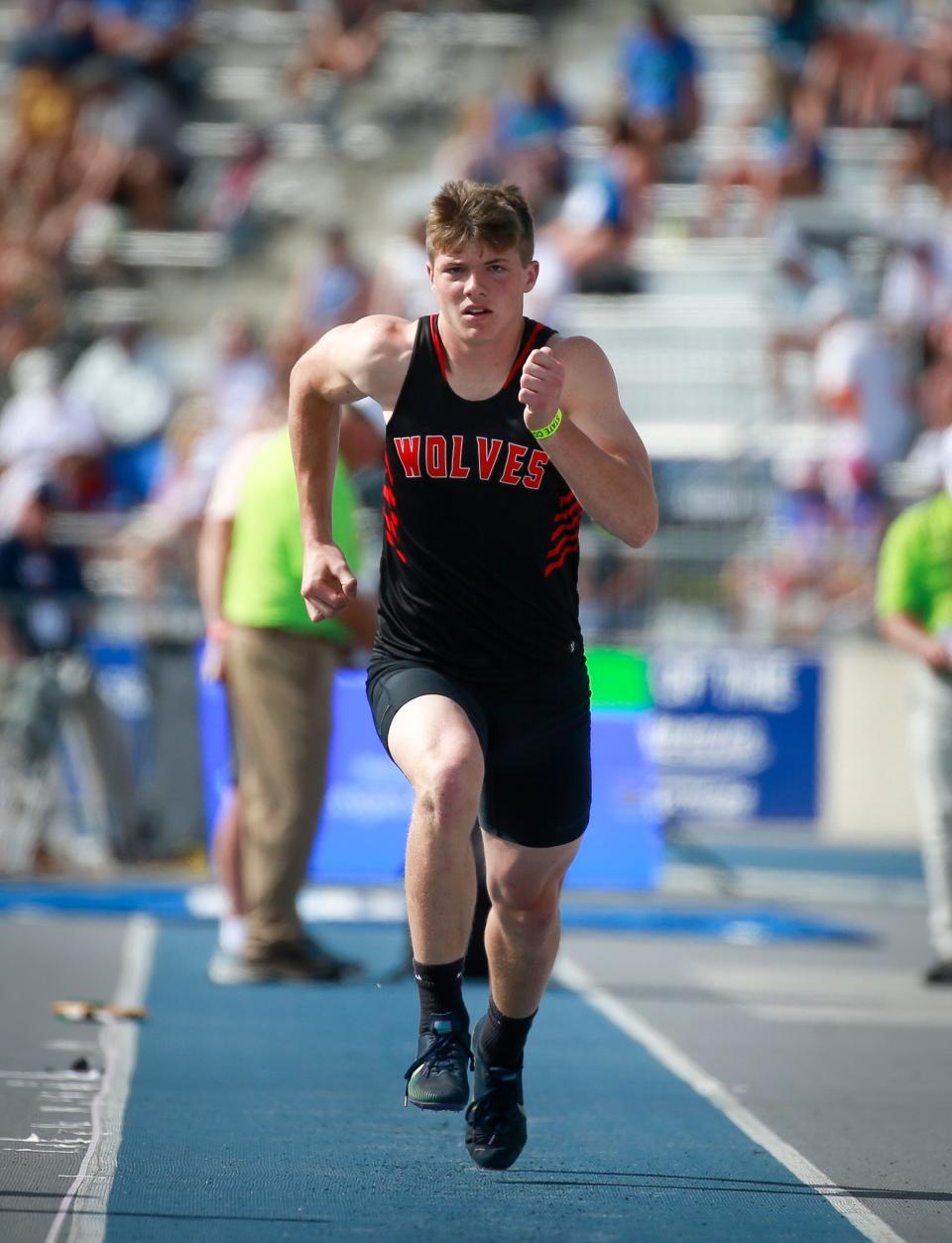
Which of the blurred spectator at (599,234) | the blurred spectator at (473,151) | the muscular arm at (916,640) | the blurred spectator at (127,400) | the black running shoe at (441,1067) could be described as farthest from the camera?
the blurred spectator at (473,151)

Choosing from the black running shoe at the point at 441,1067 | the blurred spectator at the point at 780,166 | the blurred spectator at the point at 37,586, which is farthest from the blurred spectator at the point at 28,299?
the black running shoe at the point at 441,1067

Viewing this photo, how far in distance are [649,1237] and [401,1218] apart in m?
0.50

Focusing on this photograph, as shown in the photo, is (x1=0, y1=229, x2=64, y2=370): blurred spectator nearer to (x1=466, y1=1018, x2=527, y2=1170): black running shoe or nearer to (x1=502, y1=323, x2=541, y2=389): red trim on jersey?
(x1=502, y1=323, x2=541, y2=389): red trim on jersey

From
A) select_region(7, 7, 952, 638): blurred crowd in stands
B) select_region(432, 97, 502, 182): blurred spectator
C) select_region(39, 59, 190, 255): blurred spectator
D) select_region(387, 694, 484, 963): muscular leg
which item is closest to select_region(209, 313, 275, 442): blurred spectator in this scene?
select_region(7, 7, 952, 638): blurred crowd in stands

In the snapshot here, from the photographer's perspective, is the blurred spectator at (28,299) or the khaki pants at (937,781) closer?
the khaki pants at (937,781)

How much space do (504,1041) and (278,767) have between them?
3763 mm

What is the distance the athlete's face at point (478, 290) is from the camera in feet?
15.3

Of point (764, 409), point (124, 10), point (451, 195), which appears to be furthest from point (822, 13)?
point (451, 195)

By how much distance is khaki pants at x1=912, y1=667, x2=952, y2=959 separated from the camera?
9250mm

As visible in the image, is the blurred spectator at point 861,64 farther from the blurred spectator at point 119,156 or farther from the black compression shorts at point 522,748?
the black compression shorts at point 522,748

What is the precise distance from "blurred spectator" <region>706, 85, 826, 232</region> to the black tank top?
14493 mm

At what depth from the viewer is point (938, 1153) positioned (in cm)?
521

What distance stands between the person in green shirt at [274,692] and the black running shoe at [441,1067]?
391 centimetres

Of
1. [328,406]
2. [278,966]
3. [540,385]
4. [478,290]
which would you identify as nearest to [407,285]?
[278,966]
